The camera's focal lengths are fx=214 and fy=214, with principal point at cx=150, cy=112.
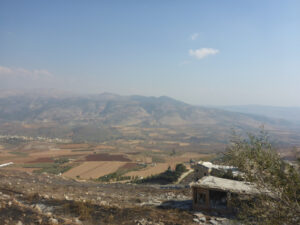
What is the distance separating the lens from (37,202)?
1664 cm

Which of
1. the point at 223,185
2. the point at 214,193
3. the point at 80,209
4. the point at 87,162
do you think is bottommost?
the point at 87,162

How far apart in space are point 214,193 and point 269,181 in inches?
466

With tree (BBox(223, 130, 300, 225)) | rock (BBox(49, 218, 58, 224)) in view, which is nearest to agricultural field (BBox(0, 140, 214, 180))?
rock (BBox(49, 218, 58, 224))

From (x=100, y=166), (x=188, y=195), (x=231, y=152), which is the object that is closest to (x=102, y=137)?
(x=100, y=166)

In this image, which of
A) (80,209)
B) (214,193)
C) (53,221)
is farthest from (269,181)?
(80,209)

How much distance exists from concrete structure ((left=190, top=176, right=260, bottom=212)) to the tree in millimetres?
9302

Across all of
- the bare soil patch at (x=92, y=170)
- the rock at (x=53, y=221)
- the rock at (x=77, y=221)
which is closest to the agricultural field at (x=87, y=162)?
the bare soil patch at (x=92, y=170)

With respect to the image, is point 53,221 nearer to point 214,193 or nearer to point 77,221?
point 77,221

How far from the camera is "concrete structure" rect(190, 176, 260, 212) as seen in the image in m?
17.3

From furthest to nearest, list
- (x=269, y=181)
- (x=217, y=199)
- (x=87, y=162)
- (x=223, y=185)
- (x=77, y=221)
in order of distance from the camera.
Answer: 1. (x=87, y=162)
2. (x=217, y=199)
3. (x=223, y=185)
4. (x=77, y=221)
5. (x=269, y=181)

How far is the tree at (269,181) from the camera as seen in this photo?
6.82 meters

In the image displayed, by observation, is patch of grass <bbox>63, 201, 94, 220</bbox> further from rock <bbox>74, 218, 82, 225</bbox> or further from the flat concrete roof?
the flat concrete roof

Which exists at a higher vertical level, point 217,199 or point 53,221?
point 53,221

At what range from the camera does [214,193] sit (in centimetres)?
1845
